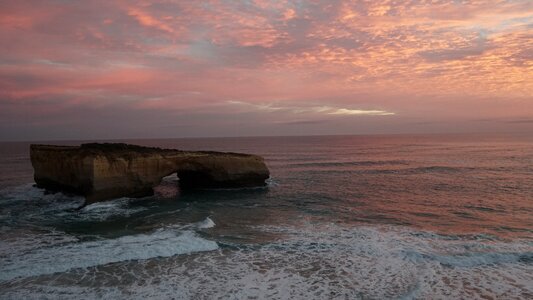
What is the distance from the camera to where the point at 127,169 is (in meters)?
20.7

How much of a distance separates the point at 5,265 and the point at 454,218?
56.9 feet

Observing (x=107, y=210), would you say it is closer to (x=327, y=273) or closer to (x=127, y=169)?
(x=127, y=169)

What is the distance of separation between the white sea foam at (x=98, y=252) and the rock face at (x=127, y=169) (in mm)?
7697

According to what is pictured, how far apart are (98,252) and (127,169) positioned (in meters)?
9.83

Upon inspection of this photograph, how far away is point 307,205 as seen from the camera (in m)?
19.4

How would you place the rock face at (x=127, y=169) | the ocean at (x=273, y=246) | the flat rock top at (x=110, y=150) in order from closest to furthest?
1. the ocean at (x=273, y=246)
2. the rock face at (x=127, y=169)
3. the flat rock top at (x=110, y=150)

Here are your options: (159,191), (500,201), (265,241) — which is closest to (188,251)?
(265,241)

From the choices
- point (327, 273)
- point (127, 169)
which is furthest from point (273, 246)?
point (127, 169)

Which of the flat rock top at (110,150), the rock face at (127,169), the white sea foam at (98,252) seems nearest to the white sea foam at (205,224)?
the white sea foam at (98,252)

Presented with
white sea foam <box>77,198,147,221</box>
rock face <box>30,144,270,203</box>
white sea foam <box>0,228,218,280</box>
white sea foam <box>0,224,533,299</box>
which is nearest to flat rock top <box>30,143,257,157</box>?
rock face <box>30,144,270,203</box>

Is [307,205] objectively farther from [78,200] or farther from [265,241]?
[78,200]

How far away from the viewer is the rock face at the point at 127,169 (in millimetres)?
19562

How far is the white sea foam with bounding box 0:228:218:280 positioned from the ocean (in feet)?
0.15

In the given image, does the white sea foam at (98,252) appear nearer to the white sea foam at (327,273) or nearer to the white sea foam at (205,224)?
the white sea foam at (327,273)
